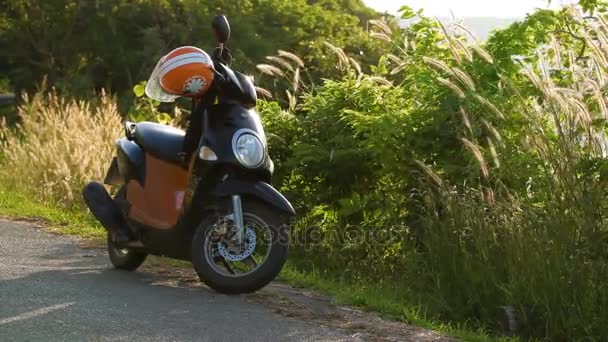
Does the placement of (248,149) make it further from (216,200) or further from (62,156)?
(62,156)

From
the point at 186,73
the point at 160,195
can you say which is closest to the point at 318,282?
the point at 160,195

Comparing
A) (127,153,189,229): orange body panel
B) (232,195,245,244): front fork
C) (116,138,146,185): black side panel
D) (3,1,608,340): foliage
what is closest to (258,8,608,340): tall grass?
(3,1,608,340): foliage

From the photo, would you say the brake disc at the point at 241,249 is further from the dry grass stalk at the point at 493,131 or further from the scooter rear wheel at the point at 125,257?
the dry grass stalk at the point at 493,131

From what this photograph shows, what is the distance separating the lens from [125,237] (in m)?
8.34

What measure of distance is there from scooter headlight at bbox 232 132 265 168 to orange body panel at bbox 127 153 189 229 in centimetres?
64

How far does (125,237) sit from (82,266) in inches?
20.2

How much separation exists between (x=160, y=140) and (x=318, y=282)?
4.70ft

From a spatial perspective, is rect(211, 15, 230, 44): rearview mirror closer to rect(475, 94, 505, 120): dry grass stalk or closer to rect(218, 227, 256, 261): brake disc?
rect(218, 227, 256, 261): brake disc

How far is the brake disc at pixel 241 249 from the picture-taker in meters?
7.44

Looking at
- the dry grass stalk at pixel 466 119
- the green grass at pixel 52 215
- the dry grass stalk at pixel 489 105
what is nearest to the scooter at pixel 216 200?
the dry grass stalk at pixel 466 119

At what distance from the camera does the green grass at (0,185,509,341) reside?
713 centimetres

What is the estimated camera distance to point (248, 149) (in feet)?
24.7

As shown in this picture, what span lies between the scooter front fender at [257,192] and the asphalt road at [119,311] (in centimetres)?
59

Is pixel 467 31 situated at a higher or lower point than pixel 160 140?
higher
